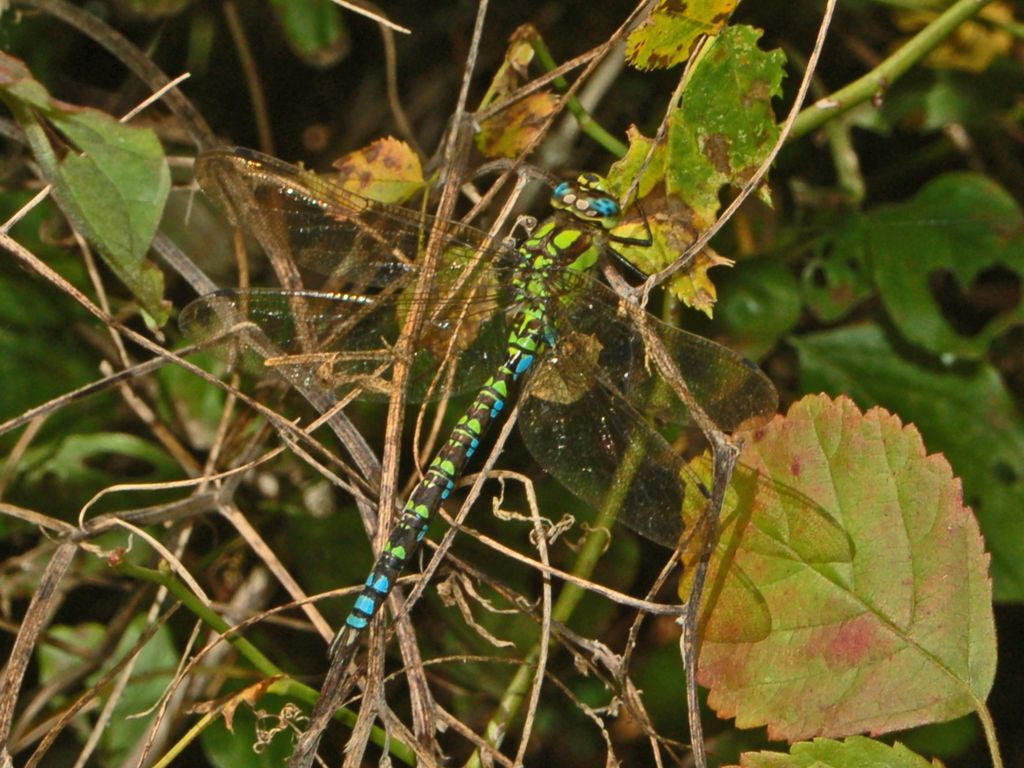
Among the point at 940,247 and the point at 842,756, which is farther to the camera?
the point at 940,247

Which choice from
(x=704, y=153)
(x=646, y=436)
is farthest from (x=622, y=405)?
(x=704, y=153)

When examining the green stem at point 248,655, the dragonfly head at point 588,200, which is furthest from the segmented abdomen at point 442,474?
the dragonfly head at point 588,200

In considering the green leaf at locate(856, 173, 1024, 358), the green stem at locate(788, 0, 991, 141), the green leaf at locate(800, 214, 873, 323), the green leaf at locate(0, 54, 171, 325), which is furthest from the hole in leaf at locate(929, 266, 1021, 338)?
the green leaf at locate(0, 54, 171, 325)

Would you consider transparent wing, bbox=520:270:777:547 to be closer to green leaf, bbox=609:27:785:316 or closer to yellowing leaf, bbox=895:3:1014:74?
green leaf, bbox=609:27:785:316

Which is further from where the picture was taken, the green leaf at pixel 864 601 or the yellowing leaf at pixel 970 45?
the yellowing leaf at pixel 970 45

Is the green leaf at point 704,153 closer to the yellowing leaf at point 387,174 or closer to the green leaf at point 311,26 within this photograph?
the yellowing leaf at point 387,174

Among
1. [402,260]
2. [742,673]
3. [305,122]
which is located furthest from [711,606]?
[305,122]

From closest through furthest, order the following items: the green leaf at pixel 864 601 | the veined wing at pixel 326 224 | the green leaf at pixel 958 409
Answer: the green leaf at pixel 864 601 < the veined wing at pixel 326 224 < the green leaf at pixel 958 409

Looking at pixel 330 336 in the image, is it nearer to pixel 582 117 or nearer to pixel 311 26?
pixel 582 117
